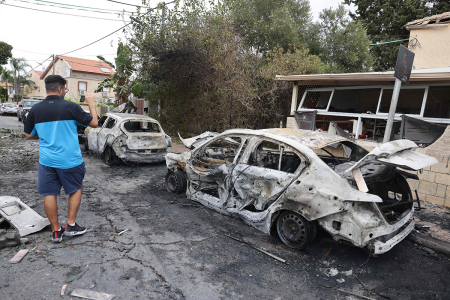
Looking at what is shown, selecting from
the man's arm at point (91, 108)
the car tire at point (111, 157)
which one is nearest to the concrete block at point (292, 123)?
the car tire at point (111, 157)

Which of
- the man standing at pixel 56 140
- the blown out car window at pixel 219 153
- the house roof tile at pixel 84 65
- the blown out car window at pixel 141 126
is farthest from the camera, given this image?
the house roof tile at pixel 84 65

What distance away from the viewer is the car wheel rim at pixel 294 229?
3627mm

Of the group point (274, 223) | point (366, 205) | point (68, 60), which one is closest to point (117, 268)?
point (274, 223)

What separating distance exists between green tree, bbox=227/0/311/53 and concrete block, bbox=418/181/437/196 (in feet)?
43.2

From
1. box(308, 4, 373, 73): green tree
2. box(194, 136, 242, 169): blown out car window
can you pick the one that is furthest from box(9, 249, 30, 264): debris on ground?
box(308, 4, 373, 73): green tree

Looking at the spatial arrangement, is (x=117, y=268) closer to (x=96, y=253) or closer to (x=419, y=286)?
(x=96, y=253)

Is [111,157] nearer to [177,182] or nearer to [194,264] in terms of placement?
[177,182]

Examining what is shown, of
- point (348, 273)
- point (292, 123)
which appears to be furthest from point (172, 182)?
point (292, 123)

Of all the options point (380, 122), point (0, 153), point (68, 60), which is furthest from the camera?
point (68, 60)

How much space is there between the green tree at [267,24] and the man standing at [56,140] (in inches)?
599

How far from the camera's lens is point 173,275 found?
3039 millimetres

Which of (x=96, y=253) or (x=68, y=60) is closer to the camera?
(x=96, y=253)

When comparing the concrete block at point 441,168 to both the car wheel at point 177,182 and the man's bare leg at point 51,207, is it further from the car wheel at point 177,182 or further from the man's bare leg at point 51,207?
the man's bare leg at point 51,207

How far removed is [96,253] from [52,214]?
748 mm
